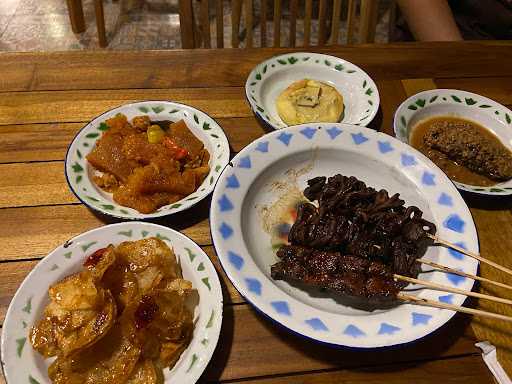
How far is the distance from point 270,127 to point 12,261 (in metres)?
1.30

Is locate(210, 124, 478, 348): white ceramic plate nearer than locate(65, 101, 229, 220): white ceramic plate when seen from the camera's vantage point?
Yes

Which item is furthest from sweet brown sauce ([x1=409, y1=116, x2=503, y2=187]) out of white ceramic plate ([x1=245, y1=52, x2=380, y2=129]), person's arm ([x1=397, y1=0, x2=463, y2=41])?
person's arm ([x1=397, y1=0, x2=463, y2=41])

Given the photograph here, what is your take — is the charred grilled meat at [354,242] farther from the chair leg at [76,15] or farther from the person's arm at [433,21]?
the chair leg at [76,15]

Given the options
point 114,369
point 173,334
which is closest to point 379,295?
point 173,334

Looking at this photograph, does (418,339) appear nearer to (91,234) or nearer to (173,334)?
(173,334)

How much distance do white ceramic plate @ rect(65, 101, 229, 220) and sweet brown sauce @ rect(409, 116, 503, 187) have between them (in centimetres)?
101

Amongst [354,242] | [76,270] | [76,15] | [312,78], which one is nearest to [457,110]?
[312,78]

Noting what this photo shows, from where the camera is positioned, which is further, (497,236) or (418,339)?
(497,236)

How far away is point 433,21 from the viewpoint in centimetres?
309

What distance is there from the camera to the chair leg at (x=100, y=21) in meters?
3.89

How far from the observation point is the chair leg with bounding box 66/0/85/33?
4738mm

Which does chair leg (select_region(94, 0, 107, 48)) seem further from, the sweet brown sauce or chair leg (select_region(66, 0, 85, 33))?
the sweet brown sauce

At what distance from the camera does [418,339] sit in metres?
1.32

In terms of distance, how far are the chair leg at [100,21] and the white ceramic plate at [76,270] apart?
10.2 ft
